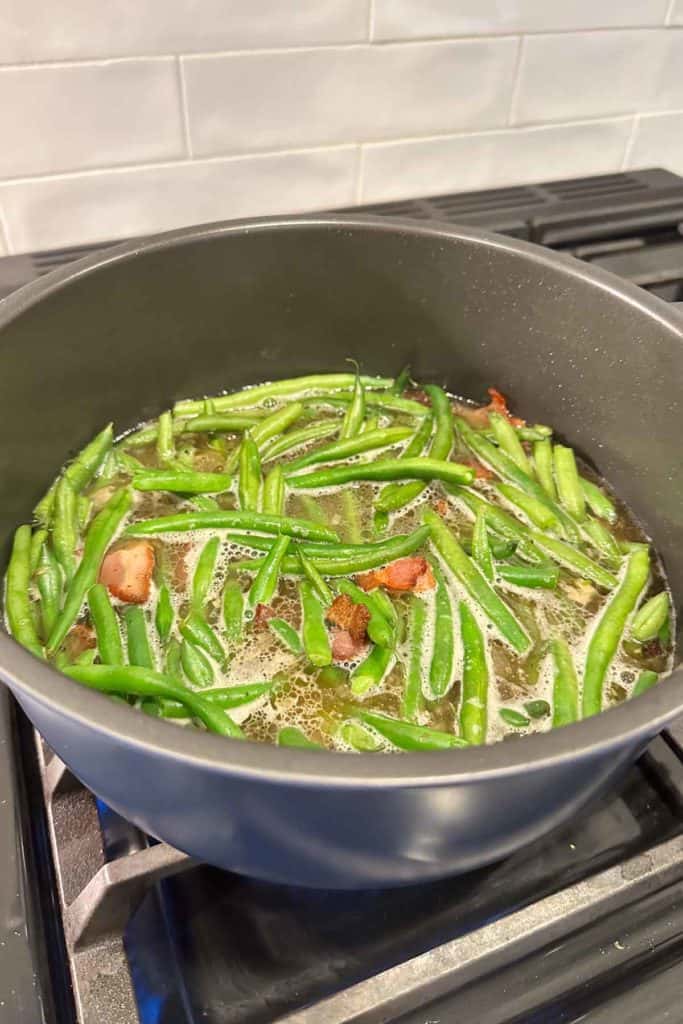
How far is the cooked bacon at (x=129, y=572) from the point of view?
141 centimetres

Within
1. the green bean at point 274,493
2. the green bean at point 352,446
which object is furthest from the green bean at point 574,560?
the green bean at point 274,493

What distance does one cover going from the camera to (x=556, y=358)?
65.9 inches

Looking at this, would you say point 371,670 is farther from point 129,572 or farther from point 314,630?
point 129,572

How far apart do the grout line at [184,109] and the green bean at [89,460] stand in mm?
694

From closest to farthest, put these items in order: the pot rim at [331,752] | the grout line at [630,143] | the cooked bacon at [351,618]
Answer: the pot rim at [331,752] < the cooked bacon at [351,618] < the grout line at [630,143]

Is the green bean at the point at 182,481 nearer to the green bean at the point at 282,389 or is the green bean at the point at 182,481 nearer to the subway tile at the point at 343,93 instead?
the green bean at the point at 282,389

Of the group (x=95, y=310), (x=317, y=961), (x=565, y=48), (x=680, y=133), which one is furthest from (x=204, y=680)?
(x=680, y=133)

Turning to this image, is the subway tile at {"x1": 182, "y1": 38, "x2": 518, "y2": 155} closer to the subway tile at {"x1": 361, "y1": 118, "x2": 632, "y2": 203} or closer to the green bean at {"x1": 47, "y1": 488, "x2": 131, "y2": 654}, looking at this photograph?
the subway tile at {"x1": 361, "y1": 118, "x2": 632, "y2": 203}

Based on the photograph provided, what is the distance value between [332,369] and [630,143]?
122 centimetres

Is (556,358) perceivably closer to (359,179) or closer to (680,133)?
(359,179)

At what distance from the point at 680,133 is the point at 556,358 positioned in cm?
123

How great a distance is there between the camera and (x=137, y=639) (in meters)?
1.31

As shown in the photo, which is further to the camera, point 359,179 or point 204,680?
point 359,179

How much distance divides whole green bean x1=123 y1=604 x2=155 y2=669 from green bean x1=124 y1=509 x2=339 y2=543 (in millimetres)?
190
